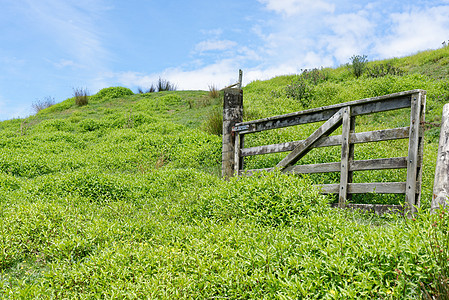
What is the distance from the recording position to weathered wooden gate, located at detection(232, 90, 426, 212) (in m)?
5.89

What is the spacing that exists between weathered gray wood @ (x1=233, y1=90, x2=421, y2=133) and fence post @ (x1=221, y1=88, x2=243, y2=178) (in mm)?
513

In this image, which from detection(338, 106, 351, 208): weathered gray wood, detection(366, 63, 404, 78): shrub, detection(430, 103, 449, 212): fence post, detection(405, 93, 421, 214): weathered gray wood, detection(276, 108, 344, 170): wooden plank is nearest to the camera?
detection(430, 103, 449, 212): fence post

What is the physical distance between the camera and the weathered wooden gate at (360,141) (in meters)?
5.89

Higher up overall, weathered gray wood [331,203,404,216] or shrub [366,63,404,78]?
shrub [366,63,404,78]

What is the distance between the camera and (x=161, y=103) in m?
25.4

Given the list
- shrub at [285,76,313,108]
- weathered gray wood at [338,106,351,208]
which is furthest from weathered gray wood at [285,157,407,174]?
shrub at [285,76,313,108]

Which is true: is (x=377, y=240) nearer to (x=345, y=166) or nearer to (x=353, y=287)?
(x=353, y=287)

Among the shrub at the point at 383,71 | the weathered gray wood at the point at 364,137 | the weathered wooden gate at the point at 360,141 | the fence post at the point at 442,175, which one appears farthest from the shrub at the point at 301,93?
the fence post at the point at 442,175

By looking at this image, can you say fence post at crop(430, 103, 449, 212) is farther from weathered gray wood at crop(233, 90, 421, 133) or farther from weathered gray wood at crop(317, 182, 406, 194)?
weathered gray wood at crop(233, 90, 421, 133)

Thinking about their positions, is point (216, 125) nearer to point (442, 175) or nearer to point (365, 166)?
point (365, 166)

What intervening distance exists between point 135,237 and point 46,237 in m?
1.44

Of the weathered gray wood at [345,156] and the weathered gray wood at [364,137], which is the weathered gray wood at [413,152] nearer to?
the weathered gray wood at [364,137]

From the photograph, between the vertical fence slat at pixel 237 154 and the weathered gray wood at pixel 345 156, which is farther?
the vertical fence slat at pixel 237 154

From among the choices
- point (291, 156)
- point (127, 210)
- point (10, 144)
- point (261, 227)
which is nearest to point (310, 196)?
point (261, 227)
